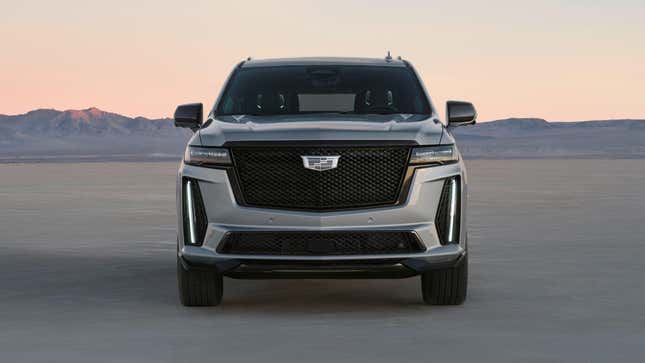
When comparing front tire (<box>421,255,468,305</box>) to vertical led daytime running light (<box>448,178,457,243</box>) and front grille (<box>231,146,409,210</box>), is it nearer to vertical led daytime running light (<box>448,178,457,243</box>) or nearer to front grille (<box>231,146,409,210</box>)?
vertical led daytime running light (<box>448,178,457,243</box>)

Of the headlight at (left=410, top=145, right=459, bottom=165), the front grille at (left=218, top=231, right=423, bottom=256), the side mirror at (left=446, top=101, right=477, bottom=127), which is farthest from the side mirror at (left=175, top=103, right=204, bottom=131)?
the headlight at (left=410, top=145, right=459, bottom=165)

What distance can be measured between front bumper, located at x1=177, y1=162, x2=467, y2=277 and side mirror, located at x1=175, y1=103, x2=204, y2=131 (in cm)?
134

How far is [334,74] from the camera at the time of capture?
38.3 feet

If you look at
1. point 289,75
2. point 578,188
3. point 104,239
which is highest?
point 289,75

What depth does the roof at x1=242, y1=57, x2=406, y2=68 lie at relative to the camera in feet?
39.0

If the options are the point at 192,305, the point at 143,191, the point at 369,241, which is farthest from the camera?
the point at 143,191

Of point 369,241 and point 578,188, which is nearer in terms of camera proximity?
point 369,241

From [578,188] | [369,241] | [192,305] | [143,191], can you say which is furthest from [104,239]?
[578,188]

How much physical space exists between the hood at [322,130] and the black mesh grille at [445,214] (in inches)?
14.1

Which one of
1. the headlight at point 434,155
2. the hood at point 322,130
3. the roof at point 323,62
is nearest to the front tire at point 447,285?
the headlight at point 434,155

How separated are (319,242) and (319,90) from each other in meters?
2.44

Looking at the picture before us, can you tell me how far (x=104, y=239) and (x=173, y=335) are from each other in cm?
893

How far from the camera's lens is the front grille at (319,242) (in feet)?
31.1

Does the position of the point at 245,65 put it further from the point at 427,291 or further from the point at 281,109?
the point at 427,291
